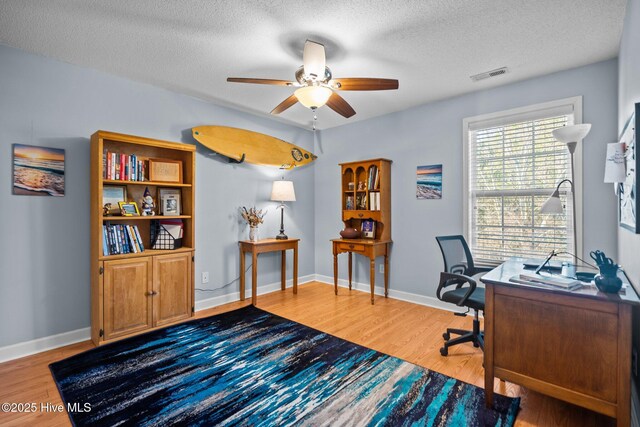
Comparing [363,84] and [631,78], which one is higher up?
[363,84]

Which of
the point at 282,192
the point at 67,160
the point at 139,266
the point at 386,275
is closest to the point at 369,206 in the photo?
the point at 386,275

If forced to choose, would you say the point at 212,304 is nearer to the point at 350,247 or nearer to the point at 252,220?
the point at 252,220

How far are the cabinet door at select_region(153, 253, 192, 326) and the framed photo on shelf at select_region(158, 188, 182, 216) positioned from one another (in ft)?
1.55

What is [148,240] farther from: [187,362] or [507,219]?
[507,219]

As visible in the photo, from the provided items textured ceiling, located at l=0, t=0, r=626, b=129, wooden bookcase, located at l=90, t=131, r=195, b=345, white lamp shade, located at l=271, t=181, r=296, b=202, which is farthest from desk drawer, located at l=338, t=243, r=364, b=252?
textured ceiling, located at l=0, t=0, r=626, b=129

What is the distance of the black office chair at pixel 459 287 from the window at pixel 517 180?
0.46m

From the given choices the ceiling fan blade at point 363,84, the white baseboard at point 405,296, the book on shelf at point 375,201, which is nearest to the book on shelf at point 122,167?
the ceiling fan blade at point 363,84

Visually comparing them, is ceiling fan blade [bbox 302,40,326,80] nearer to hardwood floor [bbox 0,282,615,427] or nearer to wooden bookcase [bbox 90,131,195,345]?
wooden bookcase [bbox 90,131,195,345]

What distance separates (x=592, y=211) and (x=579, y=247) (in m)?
0.33

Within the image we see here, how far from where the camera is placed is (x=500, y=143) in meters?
3.26

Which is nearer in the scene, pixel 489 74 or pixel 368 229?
pixel 489 74

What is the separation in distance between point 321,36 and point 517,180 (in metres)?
2.38

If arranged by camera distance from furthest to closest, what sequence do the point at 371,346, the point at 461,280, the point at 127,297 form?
1. the point at 127,297
2. the point at 371,346
3. the point at 461,280

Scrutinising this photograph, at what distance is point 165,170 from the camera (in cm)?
317
